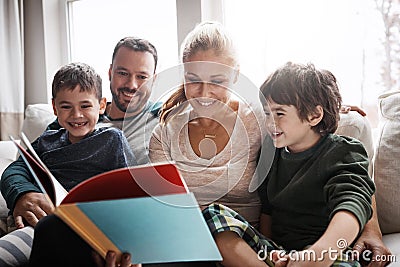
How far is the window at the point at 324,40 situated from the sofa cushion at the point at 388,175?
51 centimetres

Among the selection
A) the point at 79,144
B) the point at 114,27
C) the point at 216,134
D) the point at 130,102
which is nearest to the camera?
the point at 216,134

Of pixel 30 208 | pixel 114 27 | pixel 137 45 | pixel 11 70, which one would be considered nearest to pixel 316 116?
pixel 137 45

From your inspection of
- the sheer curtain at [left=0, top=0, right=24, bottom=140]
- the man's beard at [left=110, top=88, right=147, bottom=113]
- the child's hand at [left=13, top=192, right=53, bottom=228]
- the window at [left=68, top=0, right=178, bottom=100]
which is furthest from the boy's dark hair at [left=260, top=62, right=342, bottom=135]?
the sheer curtain at [left=0, top=0, right=24, bottom=140]

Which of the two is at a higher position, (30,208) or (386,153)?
(386,153)

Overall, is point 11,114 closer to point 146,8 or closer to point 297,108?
point 146,8

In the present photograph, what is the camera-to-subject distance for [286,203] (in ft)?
4.66

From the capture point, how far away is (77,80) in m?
1.68

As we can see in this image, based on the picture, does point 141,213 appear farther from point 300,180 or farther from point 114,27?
point 114,27

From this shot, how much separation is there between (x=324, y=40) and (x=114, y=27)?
1307mm

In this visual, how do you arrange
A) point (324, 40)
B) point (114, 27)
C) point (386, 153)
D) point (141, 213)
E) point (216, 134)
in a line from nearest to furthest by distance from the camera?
point (141, 213), point (216, 134), point (386, 153), point (324, 40), point (114, 27)

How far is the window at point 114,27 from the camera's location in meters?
2.69

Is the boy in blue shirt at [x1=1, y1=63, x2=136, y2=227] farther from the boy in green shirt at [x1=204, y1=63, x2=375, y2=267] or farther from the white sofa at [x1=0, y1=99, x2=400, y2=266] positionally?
the white sofa at [x1=0, y1=99, x2=400, y2=266]

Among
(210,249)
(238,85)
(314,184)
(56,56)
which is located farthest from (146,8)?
(210,249)

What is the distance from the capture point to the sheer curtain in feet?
9.91
